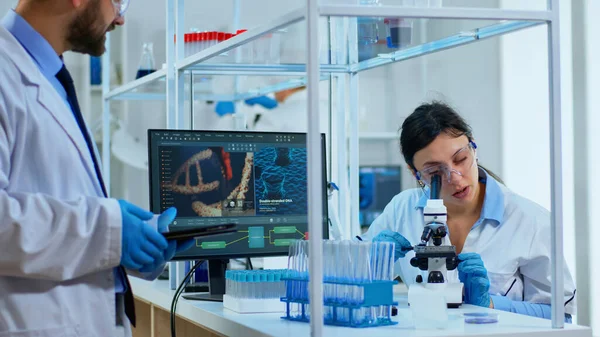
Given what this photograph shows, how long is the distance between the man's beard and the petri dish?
98 cm

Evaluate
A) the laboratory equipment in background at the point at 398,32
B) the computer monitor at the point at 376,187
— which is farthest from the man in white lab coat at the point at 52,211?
the computer monitor at the point at 376,187

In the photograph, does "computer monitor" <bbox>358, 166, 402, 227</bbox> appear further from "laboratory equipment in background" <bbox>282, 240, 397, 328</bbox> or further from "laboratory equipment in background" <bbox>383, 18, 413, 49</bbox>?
"laboratory equipment in background" <bbox>282, 240, 397, 328</bbox>

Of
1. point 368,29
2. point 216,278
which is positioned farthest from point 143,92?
point 368,29

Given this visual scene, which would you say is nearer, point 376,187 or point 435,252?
point 435,252

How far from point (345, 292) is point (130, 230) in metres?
0.45

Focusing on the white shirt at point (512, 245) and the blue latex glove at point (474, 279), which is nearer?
the blue latex glove at point (474, 279)

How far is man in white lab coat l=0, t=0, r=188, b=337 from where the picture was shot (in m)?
1.50

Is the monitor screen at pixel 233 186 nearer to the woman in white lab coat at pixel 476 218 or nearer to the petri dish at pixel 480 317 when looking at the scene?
the woman in white lab coat at pixel 476 218

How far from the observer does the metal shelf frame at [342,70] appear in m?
1.56

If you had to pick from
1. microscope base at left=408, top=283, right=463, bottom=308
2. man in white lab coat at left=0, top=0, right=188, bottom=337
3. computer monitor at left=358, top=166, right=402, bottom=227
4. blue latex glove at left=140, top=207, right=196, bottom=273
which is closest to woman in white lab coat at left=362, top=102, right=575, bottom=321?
microscope base at left=408, top=283, right=463, bottom=308

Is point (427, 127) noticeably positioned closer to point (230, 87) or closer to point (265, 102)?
point (230, 87)

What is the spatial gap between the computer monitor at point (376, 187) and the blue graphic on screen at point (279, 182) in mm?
3042

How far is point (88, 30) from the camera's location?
1699 millimetres

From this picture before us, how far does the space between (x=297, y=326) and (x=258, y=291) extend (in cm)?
26
